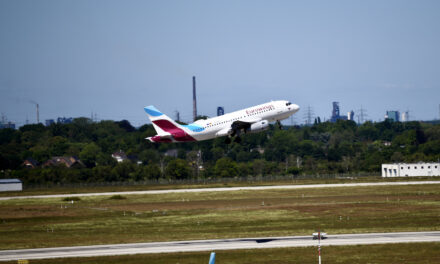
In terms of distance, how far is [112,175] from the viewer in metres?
164

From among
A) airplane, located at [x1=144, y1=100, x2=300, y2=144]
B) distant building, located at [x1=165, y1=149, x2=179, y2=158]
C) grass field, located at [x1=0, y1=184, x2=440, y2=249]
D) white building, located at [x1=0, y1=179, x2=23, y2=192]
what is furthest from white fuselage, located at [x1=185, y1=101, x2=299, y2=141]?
distant building, located at [x1=165, y1=149, x2=179, y2=158]

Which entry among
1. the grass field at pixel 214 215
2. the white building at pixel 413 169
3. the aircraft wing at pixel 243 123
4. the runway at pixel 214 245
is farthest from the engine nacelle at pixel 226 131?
the white building at pixel 413 169

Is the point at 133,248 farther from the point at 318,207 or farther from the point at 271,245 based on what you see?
the point at 318,207

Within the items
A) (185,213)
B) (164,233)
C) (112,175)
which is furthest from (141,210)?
(112,175)

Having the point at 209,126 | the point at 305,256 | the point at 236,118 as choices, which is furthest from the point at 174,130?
the point at 305,256

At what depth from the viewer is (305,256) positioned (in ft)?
191

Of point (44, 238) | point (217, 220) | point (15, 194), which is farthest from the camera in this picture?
point (15, 194)

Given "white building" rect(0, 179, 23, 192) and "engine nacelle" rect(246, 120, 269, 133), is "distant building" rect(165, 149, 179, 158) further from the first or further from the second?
"engine nacelle" rect(246, 120, 269, 133)

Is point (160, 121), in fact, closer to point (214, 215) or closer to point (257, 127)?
point (257, 127)

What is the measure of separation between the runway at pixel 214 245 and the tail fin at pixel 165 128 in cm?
1891

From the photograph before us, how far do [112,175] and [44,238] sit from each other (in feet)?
296

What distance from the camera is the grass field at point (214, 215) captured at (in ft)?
243

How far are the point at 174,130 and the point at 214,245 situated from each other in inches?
901

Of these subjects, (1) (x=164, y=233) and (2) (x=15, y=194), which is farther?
(2) (x=15, y=194)
